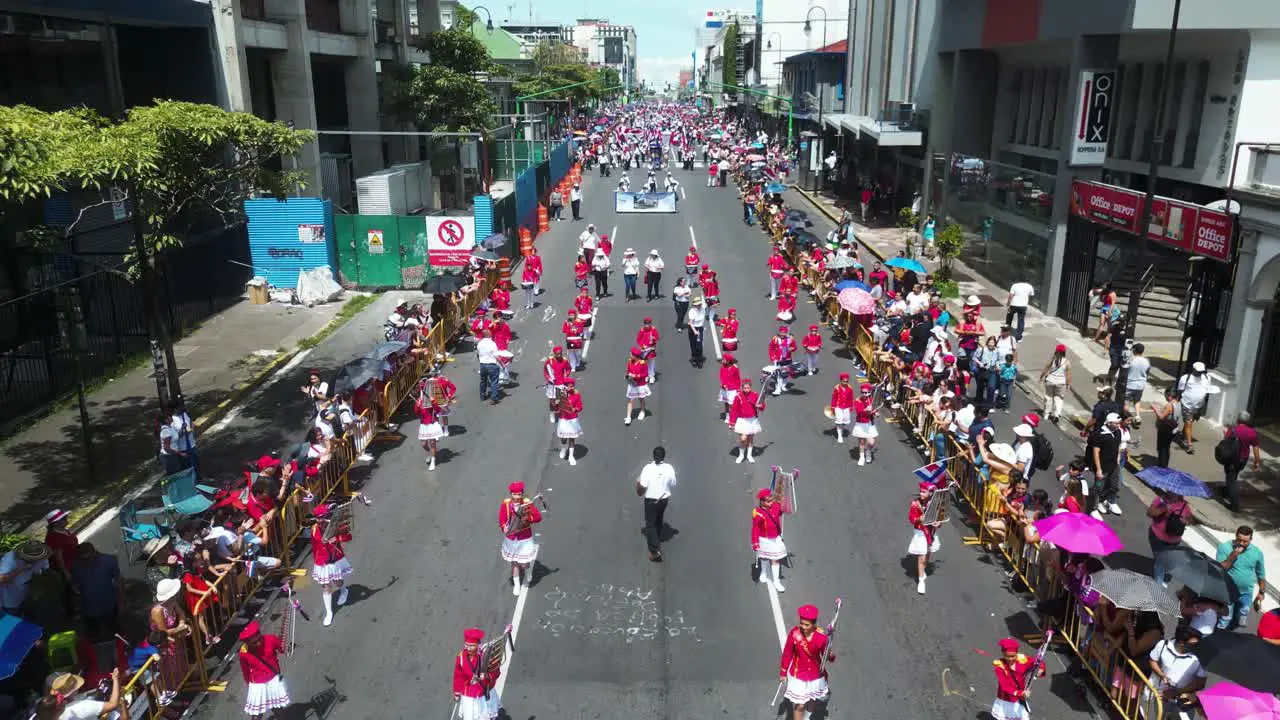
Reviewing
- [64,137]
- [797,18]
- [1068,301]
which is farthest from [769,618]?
[797,18]

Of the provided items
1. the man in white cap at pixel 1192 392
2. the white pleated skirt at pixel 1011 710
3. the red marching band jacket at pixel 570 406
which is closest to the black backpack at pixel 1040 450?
the man in white cap at pixel 1192 392

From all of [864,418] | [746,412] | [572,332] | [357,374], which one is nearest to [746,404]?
[746,412]

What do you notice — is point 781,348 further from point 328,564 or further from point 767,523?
point 328,564

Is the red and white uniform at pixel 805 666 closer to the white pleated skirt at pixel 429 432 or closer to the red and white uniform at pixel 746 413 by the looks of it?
the red and white uniform at pixel 746 413

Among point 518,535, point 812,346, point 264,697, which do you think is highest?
point 812,346

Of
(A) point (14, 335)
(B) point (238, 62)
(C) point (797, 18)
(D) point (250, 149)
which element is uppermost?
(C) point (797, 18)

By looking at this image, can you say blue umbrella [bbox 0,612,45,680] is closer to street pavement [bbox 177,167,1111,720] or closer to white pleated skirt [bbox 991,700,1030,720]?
street pavement [bbox 177,167,1111,720]

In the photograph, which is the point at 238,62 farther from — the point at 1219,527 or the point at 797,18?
the point at 797,18

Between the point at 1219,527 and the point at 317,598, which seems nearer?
the point at 317,598
